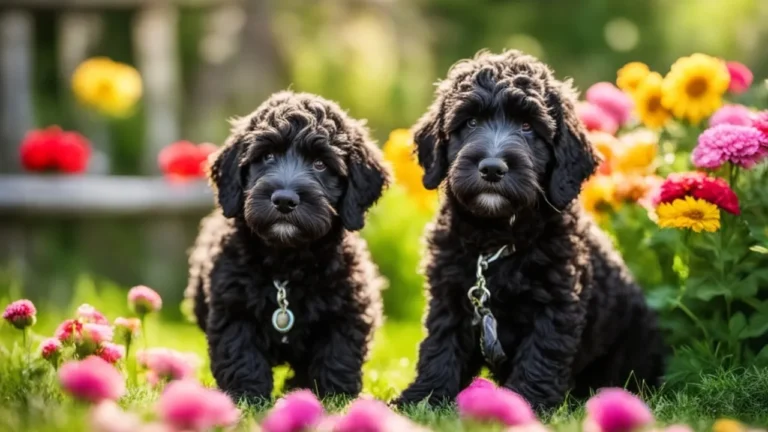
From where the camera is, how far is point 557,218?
5230 millimetres

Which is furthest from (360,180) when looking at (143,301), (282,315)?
(143,301)

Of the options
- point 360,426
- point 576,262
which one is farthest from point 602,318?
point 360,426

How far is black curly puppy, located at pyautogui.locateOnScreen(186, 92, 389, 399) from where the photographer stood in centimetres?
525

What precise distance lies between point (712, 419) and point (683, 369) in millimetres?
1046

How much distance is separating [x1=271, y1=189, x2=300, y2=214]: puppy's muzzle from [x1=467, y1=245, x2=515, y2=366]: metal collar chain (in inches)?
35.7

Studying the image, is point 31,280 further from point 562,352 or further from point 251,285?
point 562,352

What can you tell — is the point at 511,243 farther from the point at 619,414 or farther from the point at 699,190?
the point at 619,414

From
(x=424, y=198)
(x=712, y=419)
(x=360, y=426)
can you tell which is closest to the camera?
(x=360, y=426)

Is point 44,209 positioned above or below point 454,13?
below

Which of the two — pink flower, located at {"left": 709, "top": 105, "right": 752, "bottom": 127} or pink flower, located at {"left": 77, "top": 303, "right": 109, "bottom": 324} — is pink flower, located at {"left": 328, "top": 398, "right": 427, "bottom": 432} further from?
pink flower, located at {"left": 709, "top": 105, "right": 752, "bottom": 127}

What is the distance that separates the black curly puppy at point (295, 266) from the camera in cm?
525

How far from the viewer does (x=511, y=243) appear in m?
5.15

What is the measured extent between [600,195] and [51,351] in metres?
3.26

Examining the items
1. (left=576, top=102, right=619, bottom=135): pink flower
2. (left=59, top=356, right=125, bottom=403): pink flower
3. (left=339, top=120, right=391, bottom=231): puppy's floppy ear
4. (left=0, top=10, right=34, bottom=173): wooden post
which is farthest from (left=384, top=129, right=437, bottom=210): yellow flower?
(left=59, top=356, right=125, bottom=403): pink flower
